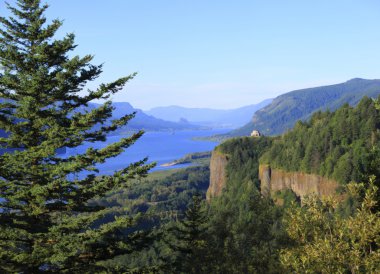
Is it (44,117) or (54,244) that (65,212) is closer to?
(54,244)

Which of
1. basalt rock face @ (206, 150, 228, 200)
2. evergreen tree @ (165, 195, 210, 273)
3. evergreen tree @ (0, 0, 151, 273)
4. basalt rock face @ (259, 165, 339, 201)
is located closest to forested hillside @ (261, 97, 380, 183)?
basalt rock face @ (259, 165, 339, 201)

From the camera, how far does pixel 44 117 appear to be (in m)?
16.3

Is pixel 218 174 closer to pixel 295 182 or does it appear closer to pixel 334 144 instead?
pixel 295 182

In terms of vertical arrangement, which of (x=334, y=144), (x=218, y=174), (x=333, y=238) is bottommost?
(x=218, y=174)

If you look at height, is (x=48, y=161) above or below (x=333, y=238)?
above

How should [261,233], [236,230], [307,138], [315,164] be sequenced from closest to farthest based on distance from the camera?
[261,233]
[236,230]
[315,164]
[307,138]

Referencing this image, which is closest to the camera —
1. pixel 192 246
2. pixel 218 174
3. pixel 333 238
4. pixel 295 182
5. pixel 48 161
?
pixel 333 238

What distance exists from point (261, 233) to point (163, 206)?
513 ft

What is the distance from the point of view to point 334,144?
110812 millimetres

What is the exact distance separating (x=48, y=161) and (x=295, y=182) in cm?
10277

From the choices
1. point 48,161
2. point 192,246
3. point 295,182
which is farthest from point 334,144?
point 48,161

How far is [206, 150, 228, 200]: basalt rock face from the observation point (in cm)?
15412

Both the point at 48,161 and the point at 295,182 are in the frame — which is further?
the point at 295,182

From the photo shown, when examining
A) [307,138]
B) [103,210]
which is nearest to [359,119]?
[307,138]
